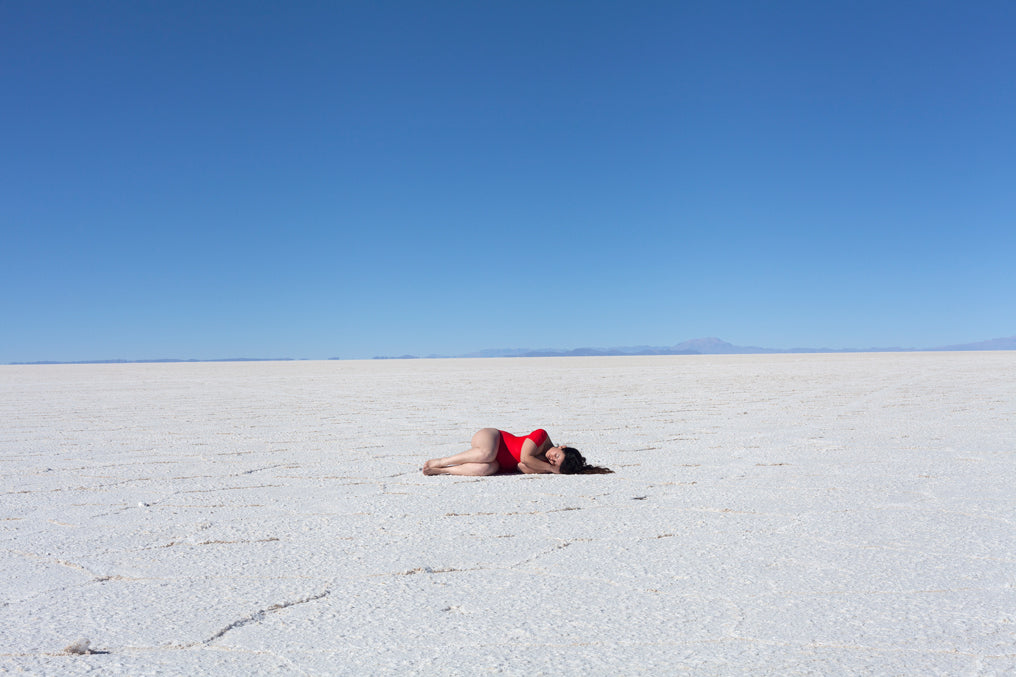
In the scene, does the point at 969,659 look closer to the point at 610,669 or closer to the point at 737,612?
the point at 737,612

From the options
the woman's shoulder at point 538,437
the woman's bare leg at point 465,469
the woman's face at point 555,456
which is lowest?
the woman's bare leg at point 465,469

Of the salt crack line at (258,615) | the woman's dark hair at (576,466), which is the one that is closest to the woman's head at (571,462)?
the woman's dark hair at (576,466)

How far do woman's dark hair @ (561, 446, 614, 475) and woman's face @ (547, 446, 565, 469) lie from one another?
0.08 ft

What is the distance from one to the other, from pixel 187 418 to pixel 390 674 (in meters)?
7.30

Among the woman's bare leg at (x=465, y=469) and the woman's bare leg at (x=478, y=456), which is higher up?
the woman's bare leg at (x=478, y=456)

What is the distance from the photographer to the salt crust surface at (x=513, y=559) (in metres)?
2.01

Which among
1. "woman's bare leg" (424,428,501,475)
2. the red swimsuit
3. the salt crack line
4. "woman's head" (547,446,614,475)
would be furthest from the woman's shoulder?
the salt crack line

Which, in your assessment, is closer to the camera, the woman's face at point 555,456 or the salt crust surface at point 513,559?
the salt crust surface at point 513,559

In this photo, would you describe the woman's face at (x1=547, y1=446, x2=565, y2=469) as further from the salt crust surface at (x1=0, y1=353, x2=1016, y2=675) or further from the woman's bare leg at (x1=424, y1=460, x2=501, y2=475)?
Result: the woman's bare leg at (x1=424, y1=460, x2=501, y2=475)

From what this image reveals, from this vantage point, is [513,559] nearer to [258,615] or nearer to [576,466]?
[258,615]

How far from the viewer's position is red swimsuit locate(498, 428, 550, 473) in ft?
15.6

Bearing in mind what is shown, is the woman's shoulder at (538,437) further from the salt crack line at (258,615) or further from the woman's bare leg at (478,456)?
the salt crack line at (258,615)

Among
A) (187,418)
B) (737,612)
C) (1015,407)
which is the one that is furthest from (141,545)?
(1015,407)

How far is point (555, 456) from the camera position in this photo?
4.70 metres
